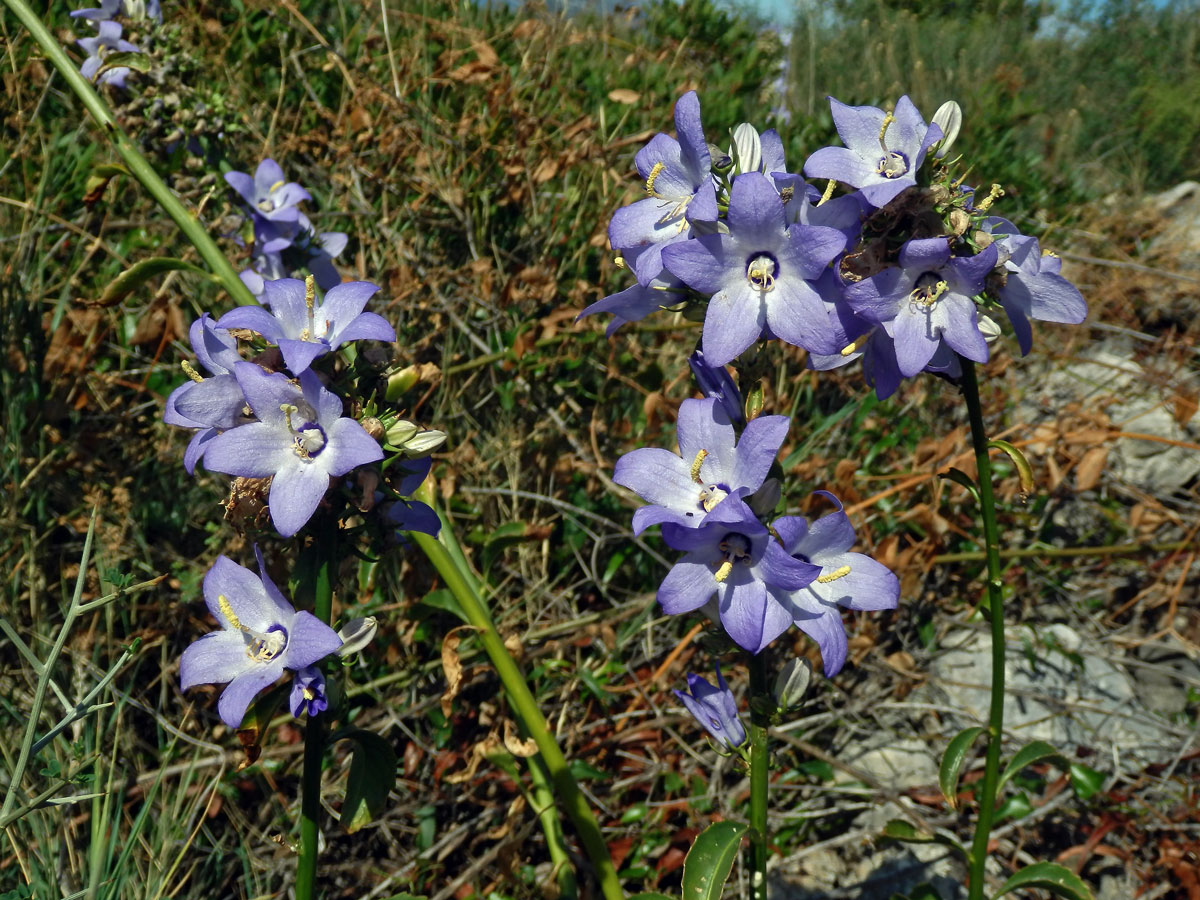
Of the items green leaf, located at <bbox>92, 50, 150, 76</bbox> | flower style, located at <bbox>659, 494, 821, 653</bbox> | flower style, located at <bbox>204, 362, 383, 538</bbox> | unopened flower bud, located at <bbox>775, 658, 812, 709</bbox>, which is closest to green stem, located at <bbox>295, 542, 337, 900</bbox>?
flower style, located at <bbox>204, 362, 383, 538</bbox>

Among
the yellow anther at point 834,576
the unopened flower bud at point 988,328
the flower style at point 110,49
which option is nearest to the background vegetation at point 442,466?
the flower style at point 110,49

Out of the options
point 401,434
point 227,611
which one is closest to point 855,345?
point 401,434

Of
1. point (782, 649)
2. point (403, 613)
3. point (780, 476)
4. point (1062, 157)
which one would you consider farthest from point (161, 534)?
point (1062, 157)

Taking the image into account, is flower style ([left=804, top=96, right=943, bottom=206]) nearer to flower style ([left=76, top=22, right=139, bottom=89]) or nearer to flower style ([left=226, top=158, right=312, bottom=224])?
flower style ([left=226, top=158, right=312, bottom=224])

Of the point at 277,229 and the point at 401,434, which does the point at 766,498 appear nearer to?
the point at 401,434

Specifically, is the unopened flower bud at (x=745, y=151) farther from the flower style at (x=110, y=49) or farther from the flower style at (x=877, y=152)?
the flower style at (x=110, y=49)
